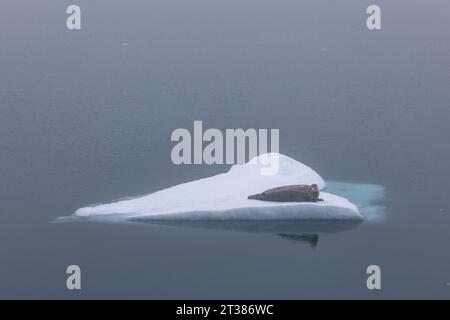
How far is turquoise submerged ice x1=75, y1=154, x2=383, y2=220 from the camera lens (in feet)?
16.5

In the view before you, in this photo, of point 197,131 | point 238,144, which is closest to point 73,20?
point 197,131

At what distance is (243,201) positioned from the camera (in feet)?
16.8

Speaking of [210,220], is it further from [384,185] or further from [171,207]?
[384,185]

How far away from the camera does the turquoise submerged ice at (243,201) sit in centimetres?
502

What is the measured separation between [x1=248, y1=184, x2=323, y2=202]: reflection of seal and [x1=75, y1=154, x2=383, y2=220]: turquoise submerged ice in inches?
2.7

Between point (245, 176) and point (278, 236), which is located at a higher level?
point (245, 176)

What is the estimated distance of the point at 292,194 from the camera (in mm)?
5145

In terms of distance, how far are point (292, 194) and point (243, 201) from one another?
1.32 ft

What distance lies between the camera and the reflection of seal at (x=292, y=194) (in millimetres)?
5102

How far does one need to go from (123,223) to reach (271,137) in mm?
1454

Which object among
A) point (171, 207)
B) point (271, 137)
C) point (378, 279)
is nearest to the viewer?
point (378, 279)

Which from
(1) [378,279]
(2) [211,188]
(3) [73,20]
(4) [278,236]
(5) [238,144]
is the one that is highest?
(3) [73,20]

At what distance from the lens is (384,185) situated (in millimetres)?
5324

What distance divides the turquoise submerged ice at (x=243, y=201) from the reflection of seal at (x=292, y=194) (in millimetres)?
69
